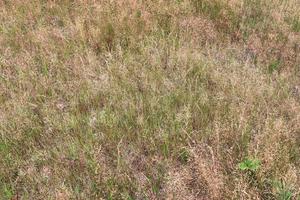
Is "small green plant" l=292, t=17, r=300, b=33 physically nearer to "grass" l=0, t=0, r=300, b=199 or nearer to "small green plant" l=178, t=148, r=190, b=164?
"grass" l=0, t=0, r=300, b=199

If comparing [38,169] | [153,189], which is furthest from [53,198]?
[153,189]

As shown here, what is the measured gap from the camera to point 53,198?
3514 millimetres

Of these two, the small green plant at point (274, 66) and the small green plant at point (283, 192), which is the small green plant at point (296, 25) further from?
the small green plant at point (283, 192)

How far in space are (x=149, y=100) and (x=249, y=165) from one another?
54.9 inches

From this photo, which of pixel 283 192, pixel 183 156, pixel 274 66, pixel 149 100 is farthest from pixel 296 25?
pixel 283 192

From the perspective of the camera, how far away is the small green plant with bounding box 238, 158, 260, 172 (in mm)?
3513

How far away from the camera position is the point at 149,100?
4.53 m

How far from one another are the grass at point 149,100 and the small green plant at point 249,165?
0.01 m

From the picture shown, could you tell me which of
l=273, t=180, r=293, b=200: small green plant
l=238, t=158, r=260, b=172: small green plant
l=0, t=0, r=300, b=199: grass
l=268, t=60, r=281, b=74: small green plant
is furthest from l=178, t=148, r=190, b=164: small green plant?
l=268, t=60, r=281, b=74: small green plant

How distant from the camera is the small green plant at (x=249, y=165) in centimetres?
351

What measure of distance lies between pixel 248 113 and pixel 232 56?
1406 millimetres

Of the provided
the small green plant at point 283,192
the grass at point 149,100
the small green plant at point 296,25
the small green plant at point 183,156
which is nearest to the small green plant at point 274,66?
the grass at point 149,100

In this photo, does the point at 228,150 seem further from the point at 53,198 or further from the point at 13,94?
the point at 13,94

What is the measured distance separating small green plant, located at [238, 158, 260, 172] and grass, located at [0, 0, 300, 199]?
11mm
